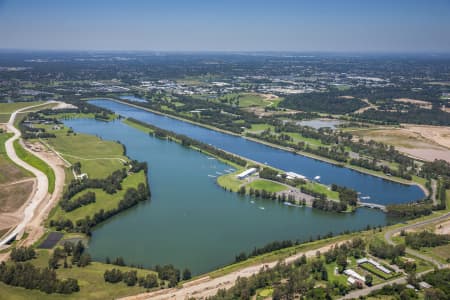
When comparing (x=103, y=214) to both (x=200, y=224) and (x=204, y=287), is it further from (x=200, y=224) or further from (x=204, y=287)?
(x=204, y=287)

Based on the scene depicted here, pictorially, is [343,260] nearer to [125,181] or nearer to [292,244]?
[292,244]

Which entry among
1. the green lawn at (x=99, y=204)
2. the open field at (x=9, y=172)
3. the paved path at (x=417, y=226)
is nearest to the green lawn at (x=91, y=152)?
the green lawn at (x=99, y=204)

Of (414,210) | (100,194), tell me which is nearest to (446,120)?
(414,210)

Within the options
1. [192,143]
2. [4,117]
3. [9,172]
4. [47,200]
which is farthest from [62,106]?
[47,200]

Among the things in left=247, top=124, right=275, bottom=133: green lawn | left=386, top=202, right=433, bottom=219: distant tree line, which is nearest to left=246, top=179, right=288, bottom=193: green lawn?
left=386, top=202, right=433, bottom=219: distant tree line

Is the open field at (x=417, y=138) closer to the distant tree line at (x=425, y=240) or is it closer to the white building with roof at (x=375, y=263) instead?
the distant tree line at (x=425, y=240)

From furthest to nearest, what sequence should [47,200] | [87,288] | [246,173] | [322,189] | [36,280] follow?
[246,173] < [322,189] < [47,200] < [87,288] < [36,280]
